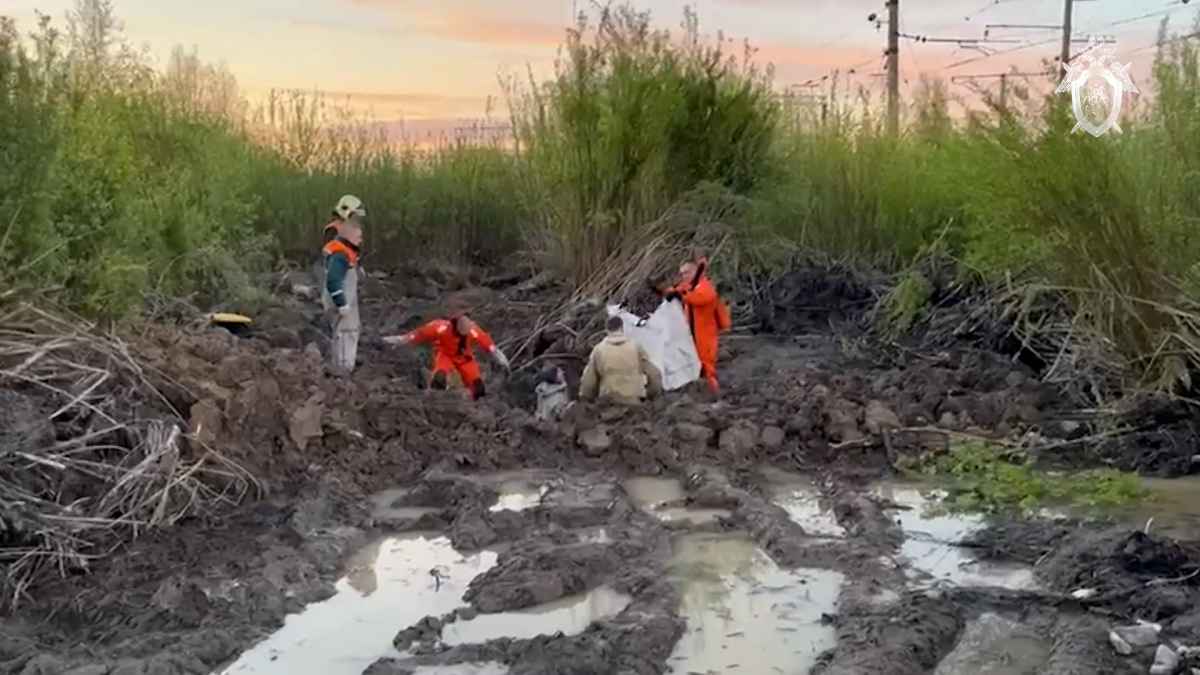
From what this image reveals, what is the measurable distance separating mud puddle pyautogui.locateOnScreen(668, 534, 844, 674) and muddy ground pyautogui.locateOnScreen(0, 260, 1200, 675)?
99mm

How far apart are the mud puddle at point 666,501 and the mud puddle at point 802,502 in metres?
0.44

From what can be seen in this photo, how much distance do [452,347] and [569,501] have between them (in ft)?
10.5

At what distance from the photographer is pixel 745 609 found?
554 centimetres

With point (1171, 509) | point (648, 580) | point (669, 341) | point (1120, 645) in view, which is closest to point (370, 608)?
point (648, 580)

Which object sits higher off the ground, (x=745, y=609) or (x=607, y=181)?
(x=607, y=181)

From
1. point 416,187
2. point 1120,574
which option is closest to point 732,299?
point 416,187

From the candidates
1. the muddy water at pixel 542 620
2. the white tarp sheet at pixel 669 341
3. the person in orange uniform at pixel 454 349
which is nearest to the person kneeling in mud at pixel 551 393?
the person in orange uniform at pixel 454 349

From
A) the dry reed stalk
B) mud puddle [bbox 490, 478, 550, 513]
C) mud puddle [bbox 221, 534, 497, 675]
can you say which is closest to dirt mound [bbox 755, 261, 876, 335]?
mud puddle [bbox 490, 478, 550, 513]

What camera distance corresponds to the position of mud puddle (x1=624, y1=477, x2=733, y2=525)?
23.1 feet

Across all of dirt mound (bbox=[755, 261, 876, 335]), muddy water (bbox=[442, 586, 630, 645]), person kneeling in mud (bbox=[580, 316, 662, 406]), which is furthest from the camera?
dirt mound (bbox=[755, 261, 876, 335])

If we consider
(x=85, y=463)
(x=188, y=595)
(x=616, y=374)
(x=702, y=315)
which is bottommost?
(x=188, y=595)

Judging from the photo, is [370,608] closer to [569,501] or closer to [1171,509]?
[569,501]

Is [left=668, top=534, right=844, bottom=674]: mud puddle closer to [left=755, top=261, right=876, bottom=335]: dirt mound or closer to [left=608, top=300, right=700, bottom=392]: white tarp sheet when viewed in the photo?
[left=608, top=300, right=700, bottom=392]: white tarp sheet

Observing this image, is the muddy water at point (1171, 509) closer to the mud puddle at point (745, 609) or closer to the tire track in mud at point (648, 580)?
the tire track in mud at point (648, 580)
